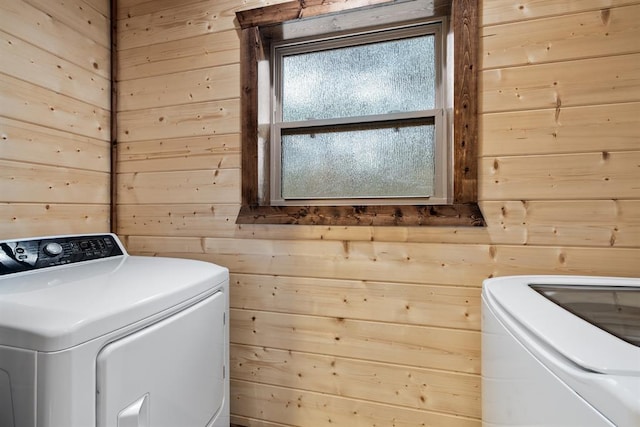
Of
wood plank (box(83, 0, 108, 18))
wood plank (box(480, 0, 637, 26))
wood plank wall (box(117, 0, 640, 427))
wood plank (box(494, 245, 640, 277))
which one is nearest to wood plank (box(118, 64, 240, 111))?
wood plank wall (box(117, 0, 640, 427))

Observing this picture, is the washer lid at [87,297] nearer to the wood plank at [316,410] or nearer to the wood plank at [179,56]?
the wood plank at [316,410]

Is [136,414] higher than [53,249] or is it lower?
lower

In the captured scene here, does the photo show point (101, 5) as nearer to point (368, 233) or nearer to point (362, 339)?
point (368, 233)

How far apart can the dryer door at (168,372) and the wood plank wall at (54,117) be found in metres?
0.83

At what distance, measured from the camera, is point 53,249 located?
1.15 meters

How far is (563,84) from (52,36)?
6.31 feet

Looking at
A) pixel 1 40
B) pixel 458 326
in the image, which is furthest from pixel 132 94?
pixel 458 326

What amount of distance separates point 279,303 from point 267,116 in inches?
32.7

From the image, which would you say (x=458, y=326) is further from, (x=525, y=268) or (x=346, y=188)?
(x=346, y=188)

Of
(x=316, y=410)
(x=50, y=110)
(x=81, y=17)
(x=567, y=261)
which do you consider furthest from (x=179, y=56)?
(x=567, y=261)

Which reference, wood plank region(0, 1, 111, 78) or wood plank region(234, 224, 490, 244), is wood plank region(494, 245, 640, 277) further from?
wood plank region(0, 1, 111, 78)

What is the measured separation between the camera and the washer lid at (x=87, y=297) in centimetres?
62

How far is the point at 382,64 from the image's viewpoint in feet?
4.84

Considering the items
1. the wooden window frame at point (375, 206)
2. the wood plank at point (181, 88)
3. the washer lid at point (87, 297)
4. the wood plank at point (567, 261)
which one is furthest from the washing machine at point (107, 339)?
the wood plank at point (567, 261)
